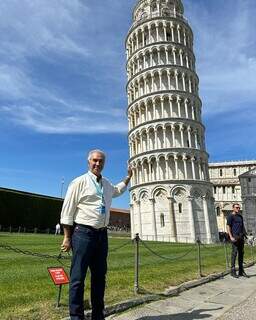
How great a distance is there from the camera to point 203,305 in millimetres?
7691

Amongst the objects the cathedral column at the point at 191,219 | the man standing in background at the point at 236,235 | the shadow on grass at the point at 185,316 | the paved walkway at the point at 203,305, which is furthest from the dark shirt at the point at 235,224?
the cathedral column at the point at 191,219

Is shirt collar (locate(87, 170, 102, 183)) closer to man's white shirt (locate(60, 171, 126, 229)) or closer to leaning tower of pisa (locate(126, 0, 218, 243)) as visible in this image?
man's white shirt (locate(60, 171, 126, 229))

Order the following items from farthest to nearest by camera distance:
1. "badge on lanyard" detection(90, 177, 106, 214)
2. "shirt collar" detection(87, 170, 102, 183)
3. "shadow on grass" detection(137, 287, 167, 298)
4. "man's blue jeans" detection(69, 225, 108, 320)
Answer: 1. "shadow on grass" detection(137, 287, 167, 298)
2. "shirt collar" detection(87, 170, 102, 183)
3. "badge on lanyard" detection(90, 177, 106, 214)
4. "man's blue jeans" detection(69, 225, 108, 320)

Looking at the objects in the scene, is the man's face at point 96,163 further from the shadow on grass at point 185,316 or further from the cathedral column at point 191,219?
the cathedral column at point 191,219

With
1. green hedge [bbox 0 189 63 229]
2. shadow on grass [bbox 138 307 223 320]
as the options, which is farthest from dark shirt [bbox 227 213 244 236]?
green hedge [bbox 0 189 63 229]

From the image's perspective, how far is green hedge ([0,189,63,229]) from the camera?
49.7 m

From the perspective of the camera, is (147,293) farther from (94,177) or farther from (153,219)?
(153,219)

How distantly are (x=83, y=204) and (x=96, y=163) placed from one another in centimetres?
70

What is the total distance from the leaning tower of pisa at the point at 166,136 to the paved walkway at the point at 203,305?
41992 mm

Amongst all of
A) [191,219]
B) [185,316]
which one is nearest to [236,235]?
[185,316]

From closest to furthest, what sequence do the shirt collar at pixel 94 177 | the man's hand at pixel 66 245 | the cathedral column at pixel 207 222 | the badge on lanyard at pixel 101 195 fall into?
the man's hand at pixel 66 245 < the badge on lanyard at pixel 101 195 < the shirt collar at pixel 94 177 < the cathedral column at pixel 207 222

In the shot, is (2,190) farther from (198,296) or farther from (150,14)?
(198,296)

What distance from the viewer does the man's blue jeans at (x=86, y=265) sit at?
17.5 feet

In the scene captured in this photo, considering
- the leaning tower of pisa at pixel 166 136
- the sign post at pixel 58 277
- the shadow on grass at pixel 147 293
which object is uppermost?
the leaning tower of pisa at pixel 166 136
